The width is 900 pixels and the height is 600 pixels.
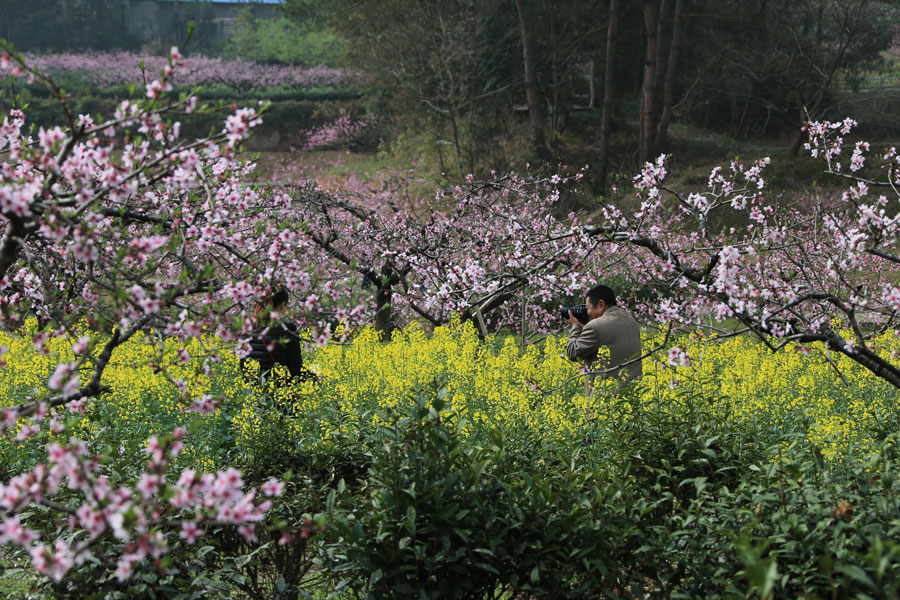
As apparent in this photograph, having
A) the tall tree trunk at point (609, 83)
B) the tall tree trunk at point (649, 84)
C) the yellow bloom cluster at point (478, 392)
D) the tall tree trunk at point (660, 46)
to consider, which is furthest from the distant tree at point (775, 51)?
the yellow bloom cluster at point (478, 392)

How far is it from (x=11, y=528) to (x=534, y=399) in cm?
451

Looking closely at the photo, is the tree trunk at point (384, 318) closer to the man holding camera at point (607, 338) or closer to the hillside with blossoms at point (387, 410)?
the hillside with blossoms at point (387, 410)

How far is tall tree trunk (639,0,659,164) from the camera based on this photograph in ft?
71.1

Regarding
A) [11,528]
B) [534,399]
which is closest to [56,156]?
[11,528]

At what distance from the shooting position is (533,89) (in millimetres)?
22938

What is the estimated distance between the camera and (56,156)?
3.23 metres

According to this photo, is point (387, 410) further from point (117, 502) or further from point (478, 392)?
point (478, 392)

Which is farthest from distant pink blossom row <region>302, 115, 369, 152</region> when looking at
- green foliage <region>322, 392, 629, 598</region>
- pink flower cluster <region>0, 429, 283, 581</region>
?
pink flower cluster <region>0, 429, 283, 581</region>

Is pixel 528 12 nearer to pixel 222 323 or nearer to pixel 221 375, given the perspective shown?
pixel 221 375

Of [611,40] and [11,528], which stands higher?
[611,40]

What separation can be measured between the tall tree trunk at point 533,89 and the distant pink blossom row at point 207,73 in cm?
1890

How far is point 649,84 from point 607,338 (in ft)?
55.5

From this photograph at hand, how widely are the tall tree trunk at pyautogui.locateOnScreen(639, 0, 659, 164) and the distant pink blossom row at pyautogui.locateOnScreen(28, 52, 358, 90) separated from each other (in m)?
21.2

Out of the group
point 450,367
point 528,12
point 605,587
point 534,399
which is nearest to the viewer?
point 605,587
